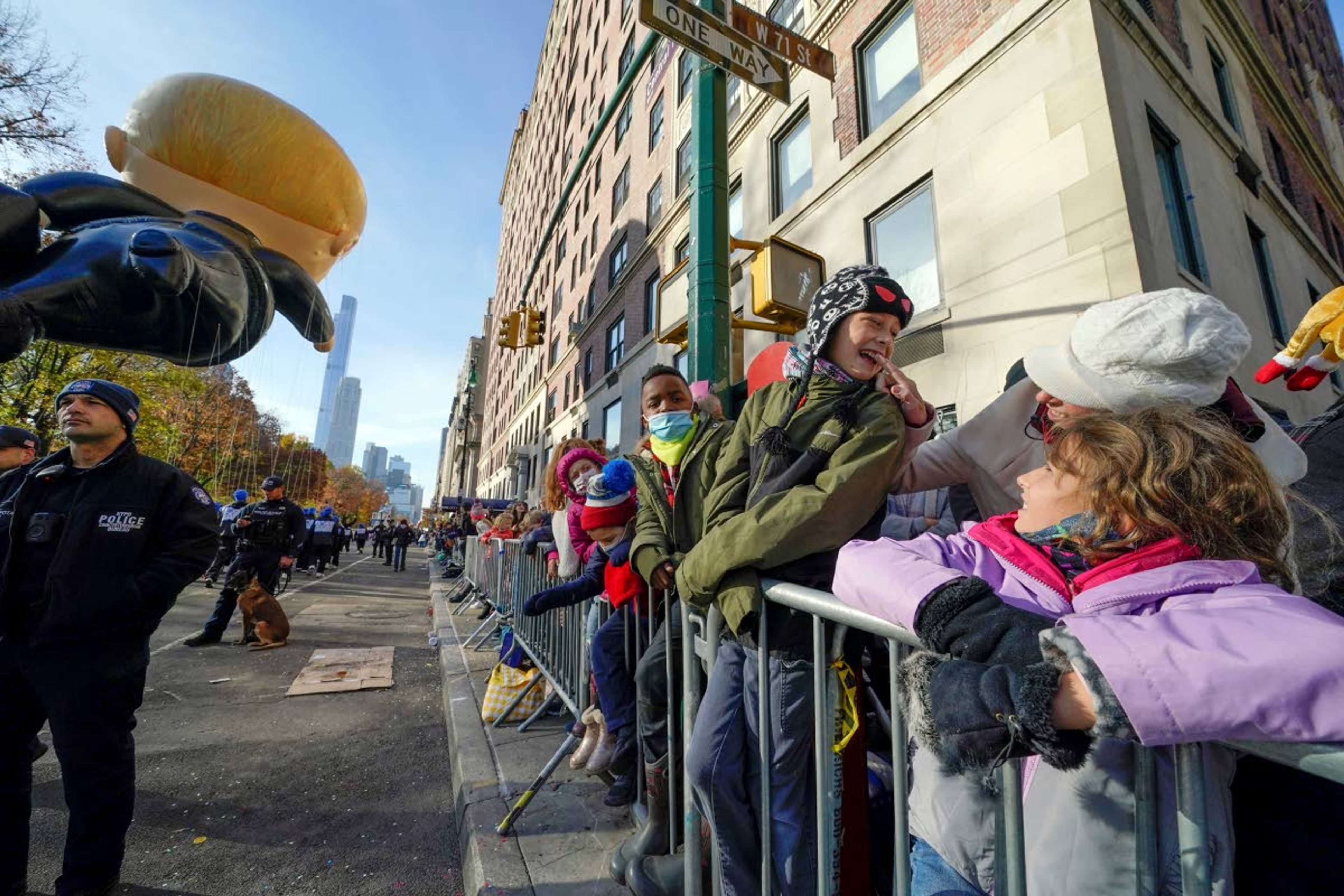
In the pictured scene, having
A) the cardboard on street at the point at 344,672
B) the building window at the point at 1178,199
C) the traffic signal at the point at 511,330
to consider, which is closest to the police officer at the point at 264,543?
the cardboard on street at the point at 344,672

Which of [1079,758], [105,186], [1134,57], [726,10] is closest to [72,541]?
[1079,758]

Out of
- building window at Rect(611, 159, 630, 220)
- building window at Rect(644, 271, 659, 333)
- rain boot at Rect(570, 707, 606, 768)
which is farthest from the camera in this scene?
building window at Rect(611, 159, 630, 220)

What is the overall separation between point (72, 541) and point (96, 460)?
0.53m

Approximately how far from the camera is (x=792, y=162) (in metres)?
10.9

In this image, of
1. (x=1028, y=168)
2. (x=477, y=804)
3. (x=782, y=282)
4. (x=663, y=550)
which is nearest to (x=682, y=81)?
(x=1028, y=168)

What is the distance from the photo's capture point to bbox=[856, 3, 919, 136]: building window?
854 centimetres

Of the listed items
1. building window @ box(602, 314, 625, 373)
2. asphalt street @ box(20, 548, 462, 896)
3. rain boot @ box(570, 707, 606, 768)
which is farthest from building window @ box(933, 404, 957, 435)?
building window @ box(602, 314, 625, 373)

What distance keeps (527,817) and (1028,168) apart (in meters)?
7.90

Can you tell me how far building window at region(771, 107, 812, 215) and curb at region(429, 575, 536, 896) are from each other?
9663mm

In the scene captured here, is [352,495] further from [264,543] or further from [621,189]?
[264,543]

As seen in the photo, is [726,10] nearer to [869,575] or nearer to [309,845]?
[869,575]

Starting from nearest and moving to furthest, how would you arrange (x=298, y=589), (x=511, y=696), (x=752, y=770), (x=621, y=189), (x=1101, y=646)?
(x=1101, y=646), (x=752, y=770), (x=511, y=696), (x=298, y=589), (x=621, y=189)

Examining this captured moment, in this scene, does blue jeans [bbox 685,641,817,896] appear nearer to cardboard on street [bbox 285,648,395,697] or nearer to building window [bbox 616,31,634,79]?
cardboard on street [bbox 285,648,395,697]

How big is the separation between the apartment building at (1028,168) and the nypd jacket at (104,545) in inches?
176
